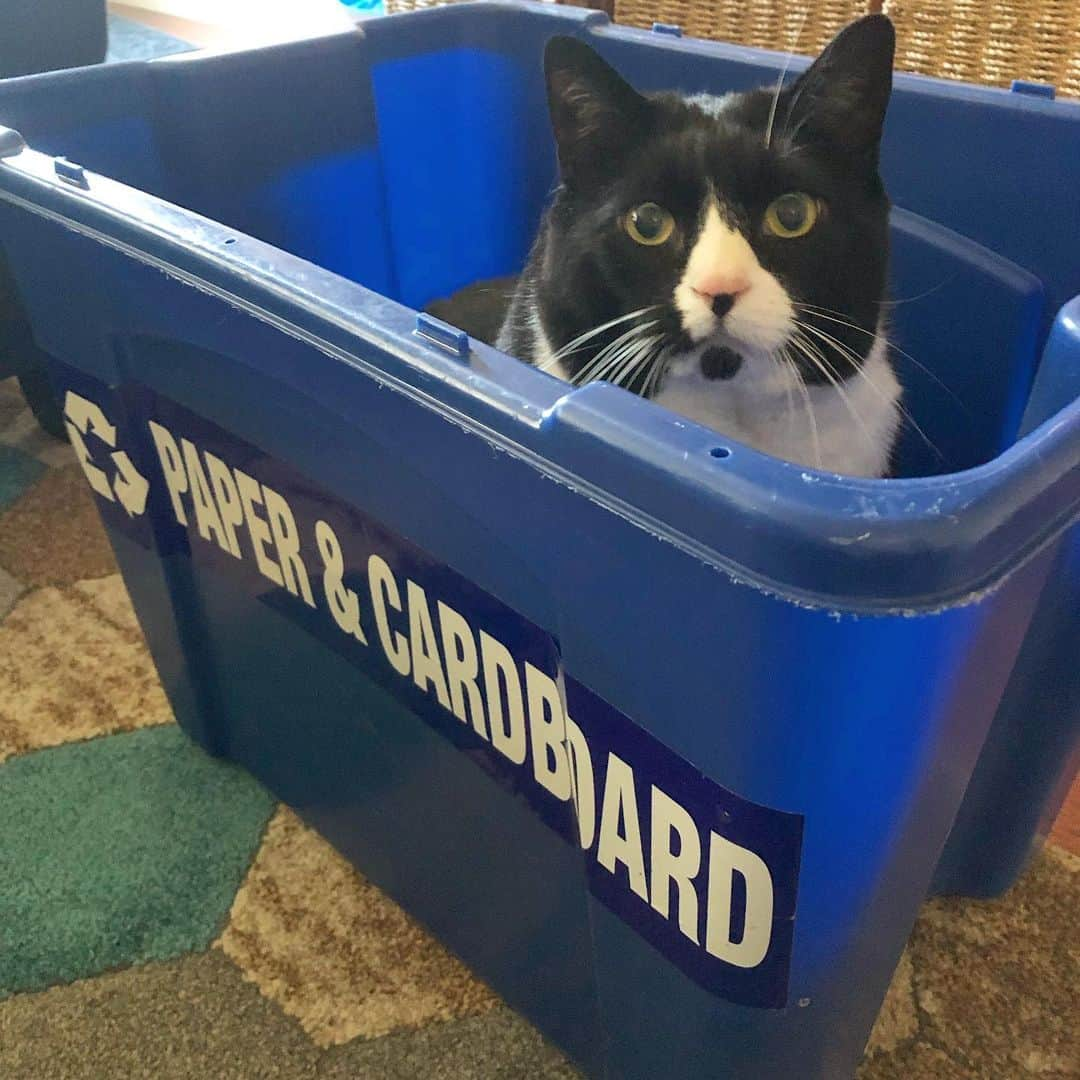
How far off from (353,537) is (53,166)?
0.90 ft

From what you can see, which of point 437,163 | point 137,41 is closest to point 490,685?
point 437,163

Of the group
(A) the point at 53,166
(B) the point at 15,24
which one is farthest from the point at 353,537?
(B) the point at 15,24

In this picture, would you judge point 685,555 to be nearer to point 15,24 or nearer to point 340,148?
point 340,148

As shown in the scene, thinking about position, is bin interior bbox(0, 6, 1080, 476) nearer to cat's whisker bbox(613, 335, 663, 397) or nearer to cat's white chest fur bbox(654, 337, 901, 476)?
cat's white chest fur bbox(654, 337, 901, 476)

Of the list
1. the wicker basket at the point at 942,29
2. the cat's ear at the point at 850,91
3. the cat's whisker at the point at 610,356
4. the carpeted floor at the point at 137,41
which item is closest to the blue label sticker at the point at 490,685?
the cat's whisker at the point at 610,356

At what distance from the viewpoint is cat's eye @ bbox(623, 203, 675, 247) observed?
0.56 metres

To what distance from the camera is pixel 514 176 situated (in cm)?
102

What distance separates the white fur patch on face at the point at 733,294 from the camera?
526 mm

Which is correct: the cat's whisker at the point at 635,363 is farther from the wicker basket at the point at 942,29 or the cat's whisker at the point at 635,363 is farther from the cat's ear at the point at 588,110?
the wicker basket at the point at 942,29

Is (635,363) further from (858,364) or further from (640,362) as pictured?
(858,364)

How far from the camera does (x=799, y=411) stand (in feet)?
1.99

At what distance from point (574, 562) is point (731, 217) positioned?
0.81ft

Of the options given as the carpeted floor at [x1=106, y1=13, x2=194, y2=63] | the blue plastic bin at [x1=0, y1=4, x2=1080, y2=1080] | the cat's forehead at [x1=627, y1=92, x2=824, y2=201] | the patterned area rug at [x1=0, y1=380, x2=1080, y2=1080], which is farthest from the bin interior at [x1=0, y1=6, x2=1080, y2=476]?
the carpeted floor at [x1=106, y1=13, x2=194, y2=63]

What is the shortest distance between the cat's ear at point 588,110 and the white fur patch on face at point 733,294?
0.10 m
